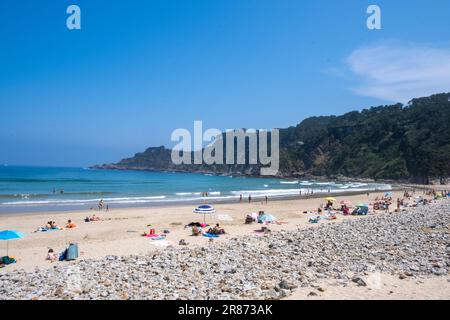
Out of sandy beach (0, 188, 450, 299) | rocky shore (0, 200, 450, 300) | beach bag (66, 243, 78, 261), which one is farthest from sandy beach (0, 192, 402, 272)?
rocky shore (0, 200, 450, 300)

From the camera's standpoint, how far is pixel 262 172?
143250 mm

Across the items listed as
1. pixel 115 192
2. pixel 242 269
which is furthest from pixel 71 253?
pixel 115 192

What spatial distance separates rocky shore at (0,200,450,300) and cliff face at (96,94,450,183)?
79.6 m

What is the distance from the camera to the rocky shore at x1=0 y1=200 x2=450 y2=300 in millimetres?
7461

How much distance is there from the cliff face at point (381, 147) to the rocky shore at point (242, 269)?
3135 inches

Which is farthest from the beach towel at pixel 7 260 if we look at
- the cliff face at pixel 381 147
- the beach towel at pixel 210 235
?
the cliff face at pixel 381 147

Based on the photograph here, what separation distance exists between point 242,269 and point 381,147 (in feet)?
352

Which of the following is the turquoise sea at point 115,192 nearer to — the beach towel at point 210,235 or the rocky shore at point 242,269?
the beach towel at point 210,235

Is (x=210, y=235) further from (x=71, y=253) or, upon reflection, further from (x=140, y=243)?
(x=71, y=253)

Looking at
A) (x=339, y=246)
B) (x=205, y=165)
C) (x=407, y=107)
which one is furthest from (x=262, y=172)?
(x=339, y=246)

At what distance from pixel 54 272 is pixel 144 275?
248 cm

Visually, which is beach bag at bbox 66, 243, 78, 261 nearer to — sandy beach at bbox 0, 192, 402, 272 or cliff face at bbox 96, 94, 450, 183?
sandy beach at bbox 0, 192, 402, 272
